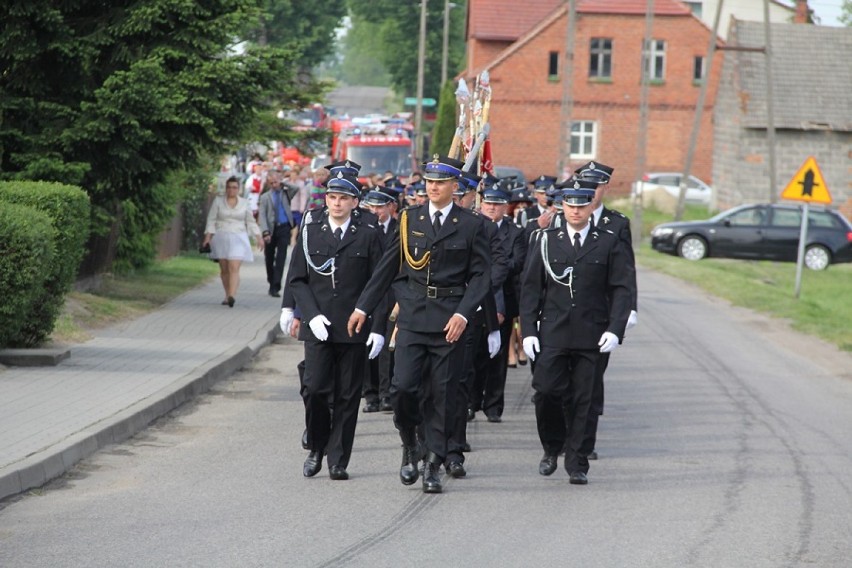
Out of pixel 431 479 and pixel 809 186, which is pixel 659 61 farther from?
pixel 431 479

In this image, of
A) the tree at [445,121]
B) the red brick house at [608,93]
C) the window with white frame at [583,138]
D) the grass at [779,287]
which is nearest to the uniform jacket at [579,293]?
the grass at [779,287]

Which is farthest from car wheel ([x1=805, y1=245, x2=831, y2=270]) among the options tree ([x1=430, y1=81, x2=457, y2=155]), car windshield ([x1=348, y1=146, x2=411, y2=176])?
tree ([x1=430, y1=81, x2=457, y2=155])

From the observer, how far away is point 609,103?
6625cm

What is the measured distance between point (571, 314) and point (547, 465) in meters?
0.99

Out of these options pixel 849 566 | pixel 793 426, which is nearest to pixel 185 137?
pixel 793 426

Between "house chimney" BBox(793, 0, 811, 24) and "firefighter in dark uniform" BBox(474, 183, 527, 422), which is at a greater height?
"house chimney" BBox(793, 0, 811, 24)

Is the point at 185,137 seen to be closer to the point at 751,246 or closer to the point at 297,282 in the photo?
the point at 297,282

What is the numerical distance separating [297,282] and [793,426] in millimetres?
4729

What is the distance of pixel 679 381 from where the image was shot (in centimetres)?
1503

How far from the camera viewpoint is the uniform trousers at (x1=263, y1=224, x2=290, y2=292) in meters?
21.8

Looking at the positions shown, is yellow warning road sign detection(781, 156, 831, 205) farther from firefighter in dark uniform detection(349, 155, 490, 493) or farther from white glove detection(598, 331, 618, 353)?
firefighter in dark uniform detection(349, 155, 490, 493)

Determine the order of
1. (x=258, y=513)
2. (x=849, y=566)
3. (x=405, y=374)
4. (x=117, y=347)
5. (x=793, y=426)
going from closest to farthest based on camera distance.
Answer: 1. (x=849, y=566)
2. (x=258, y=513)
3. (x=405, y=374)
4. (x=793, y=426)
5. (x=117, y=347)

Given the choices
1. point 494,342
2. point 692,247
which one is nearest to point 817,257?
point 692,247

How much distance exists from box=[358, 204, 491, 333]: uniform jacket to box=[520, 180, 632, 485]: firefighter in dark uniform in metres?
0.56
